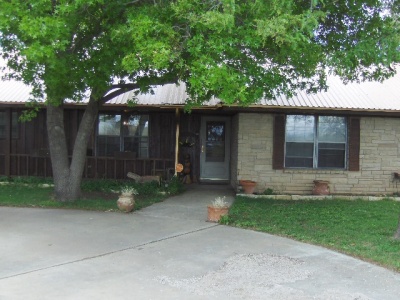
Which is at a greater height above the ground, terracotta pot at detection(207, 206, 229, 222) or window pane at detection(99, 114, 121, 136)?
window pane at detection(99, 114, 121, 136)

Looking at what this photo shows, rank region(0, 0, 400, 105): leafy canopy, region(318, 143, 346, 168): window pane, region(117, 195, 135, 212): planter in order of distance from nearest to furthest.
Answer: region(0, 0, 400, 105): leafy canopy, region(117, 195, 135, 212): planter, region(318, 143, 346, 168): window pane

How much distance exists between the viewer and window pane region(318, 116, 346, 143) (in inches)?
508

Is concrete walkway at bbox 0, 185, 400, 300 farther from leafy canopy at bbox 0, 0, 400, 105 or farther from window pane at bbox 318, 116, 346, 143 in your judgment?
window pane at bbox 318, 116, 346, 143

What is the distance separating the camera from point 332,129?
12.9 m

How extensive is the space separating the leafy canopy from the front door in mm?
5663

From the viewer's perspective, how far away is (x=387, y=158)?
1292 centimetres

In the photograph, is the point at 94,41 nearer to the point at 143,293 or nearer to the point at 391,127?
the point at 143,293

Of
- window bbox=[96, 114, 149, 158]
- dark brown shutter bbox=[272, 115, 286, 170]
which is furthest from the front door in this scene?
dark brown shutter bbox=[272, 115, 286, 170]

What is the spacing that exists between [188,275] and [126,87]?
5.64m

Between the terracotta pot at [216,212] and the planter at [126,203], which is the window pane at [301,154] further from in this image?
the planter at [126,203]

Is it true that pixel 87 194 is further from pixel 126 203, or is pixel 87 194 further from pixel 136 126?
pixel 136 126

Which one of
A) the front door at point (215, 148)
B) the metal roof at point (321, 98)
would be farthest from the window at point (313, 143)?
the front door at point (215, 148)

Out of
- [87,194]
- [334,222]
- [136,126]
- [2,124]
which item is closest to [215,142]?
[136,126]

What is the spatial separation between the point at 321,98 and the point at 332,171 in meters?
2.19
